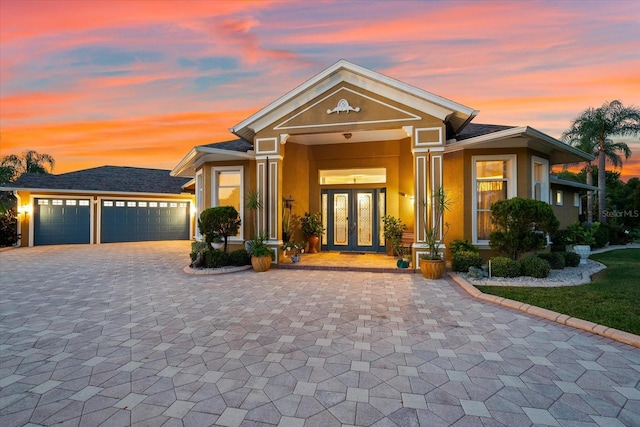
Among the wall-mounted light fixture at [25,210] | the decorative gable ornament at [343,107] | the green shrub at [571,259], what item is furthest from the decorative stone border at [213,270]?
the wall-mounted light fixture at [25,210]

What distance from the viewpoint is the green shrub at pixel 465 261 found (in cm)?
740

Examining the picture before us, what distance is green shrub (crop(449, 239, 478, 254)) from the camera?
7.83 meters

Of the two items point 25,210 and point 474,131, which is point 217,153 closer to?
point 474,131

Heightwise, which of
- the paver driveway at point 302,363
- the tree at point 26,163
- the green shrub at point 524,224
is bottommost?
the paver driveway at point 302,363

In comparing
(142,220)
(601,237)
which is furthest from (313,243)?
(601,237)

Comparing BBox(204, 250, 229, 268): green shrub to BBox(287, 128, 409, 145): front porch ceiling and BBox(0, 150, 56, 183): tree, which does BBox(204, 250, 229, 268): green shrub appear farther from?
BBox(0, 150, 56, 183): tree

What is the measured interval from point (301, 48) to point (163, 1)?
13.5ft

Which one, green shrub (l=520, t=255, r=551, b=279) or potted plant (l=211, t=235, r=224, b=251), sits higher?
potted plant (l=211, t=235, r=224, b=251)

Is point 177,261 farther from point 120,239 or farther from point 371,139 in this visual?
point 120,239

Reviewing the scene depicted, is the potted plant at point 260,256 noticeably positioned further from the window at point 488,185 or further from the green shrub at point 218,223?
the window at point 488,185

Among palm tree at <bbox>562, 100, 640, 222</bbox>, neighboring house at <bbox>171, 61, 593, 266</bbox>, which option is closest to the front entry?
neighboring house at <bbox>171, 61, 593, 266</bbox>

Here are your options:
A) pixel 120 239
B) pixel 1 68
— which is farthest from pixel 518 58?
pixel 120 239

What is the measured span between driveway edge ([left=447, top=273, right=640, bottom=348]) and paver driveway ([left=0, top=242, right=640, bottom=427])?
0.54 ft

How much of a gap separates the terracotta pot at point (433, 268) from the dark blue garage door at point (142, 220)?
15830mm
